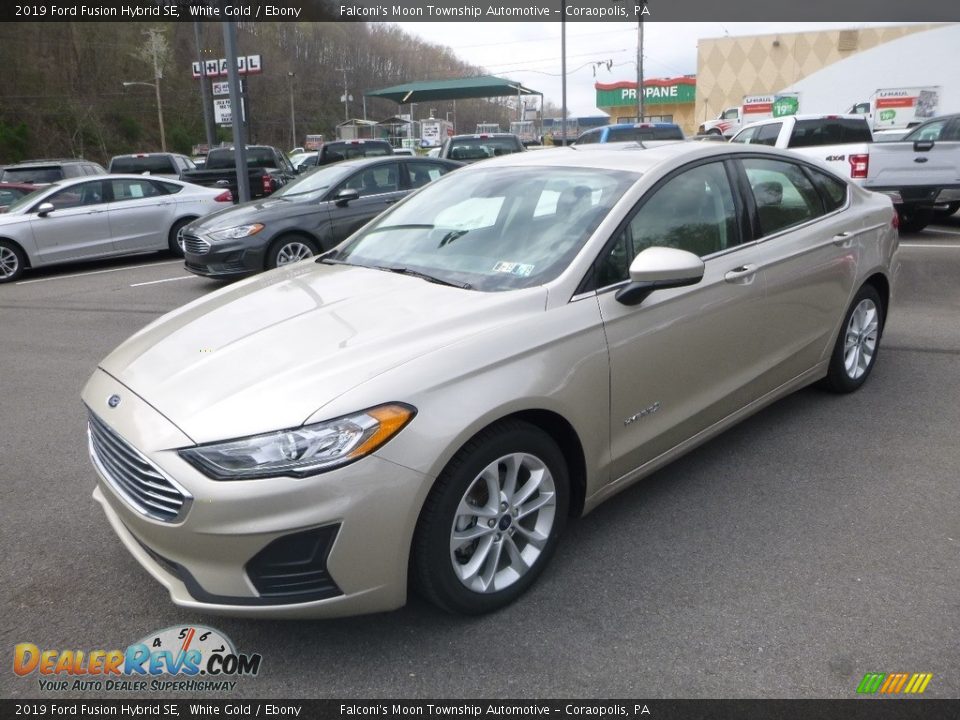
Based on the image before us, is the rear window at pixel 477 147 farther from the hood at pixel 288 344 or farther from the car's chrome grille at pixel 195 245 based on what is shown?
the hood at pixel 288 344

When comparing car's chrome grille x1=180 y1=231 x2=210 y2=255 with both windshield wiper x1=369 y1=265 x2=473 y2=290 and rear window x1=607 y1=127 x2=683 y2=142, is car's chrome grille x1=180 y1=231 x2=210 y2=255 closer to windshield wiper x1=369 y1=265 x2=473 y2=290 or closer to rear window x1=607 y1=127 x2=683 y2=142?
windshield wiper x1=369 y1=265 x2=473 y2=290

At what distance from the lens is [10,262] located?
1120cm

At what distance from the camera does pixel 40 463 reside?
4.31m

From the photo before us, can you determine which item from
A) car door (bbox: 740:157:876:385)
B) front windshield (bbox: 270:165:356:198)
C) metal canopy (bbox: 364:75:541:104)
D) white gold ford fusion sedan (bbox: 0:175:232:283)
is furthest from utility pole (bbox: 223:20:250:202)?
metal canopy (bbox: 364:75:541:104)

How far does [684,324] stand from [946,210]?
11.7 metres

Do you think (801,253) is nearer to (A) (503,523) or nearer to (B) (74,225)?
(A) (503,523)

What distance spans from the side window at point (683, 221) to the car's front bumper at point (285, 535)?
136 cm

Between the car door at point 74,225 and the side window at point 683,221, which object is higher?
the side window at point 683,221

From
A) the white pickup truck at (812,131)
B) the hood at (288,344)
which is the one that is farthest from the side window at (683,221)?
the white pickup truck at (812,131)

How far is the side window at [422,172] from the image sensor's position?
10.9 metres

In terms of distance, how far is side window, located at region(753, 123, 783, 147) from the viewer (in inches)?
517

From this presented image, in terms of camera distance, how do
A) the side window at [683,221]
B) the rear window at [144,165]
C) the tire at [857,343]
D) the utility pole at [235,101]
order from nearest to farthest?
the side window at [683,221] → the tire at [857,343] → the utility pole at [235,101] → the rear window at [144,165]

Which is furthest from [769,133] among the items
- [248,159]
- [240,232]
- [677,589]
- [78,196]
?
[248,159]
